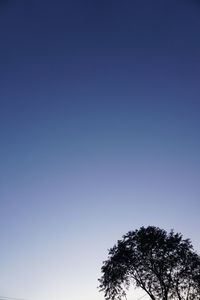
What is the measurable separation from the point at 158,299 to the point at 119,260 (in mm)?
7650

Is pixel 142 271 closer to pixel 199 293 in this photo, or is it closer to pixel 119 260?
pixel 119 260

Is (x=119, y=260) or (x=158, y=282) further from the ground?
(x=119, y=260)

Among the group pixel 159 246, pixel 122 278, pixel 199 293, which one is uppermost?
pixel 159 246

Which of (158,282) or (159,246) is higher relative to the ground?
(159,246)

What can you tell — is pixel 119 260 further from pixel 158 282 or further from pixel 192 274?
pixel 192 274

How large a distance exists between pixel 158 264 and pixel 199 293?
731cm

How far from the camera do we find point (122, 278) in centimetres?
4691

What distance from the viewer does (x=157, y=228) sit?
157 ft

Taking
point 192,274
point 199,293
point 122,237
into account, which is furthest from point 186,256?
point 122,237

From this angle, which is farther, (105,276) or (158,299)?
(105,276)

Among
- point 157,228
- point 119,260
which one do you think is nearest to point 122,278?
point 119,260

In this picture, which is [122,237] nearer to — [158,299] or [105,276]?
[105,276]

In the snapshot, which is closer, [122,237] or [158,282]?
[158,282]

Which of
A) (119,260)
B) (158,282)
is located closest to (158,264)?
(158,282)
